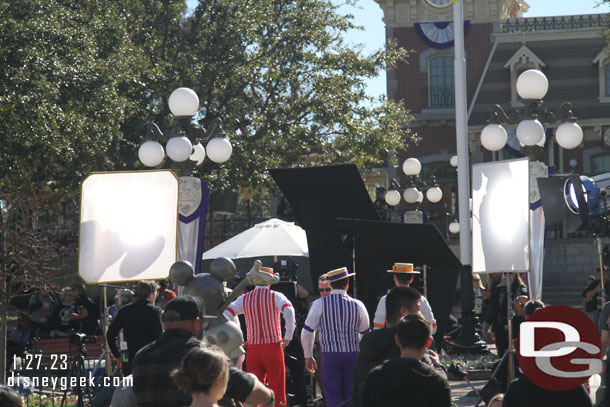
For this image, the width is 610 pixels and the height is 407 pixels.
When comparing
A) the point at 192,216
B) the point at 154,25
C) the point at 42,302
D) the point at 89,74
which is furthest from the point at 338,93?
the point at 192,216

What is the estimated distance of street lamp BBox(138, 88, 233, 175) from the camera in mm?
11789

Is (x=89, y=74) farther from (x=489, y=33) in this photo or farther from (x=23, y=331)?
(x=489, y=33)

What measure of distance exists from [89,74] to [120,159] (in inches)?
175

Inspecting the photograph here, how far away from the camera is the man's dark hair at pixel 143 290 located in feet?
27.9

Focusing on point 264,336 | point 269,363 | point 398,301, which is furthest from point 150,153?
point 398,301

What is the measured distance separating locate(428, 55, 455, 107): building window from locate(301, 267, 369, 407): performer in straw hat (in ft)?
95.1

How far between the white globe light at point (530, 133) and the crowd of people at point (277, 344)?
7.56 feet

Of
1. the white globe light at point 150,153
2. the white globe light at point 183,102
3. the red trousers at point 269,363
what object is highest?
the white globe light at point 183,102

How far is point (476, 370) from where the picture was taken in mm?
13727

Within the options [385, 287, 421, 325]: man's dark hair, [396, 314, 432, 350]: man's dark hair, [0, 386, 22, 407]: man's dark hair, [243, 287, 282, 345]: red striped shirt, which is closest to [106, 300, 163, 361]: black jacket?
[243, 287, 282, 345]: red striped shirt

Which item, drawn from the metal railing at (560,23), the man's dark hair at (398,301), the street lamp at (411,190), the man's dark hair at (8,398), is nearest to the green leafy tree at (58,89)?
the street lamp at (411,190)

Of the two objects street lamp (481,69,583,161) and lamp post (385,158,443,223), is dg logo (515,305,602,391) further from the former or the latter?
lamp post (385,158,443,223)

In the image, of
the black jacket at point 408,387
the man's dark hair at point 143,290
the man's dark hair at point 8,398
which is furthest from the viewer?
the man's dark hair at point 143,290

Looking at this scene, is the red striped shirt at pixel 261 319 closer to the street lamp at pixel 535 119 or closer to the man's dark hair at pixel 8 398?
the street lamp at pixel 535 119
